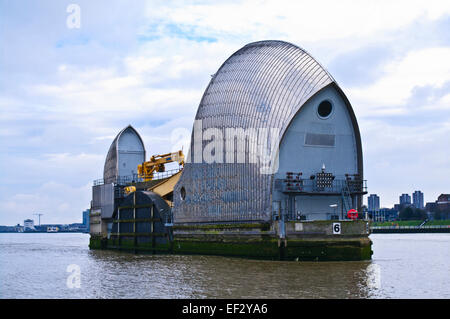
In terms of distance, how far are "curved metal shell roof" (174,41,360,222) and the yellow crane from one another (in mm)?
16637

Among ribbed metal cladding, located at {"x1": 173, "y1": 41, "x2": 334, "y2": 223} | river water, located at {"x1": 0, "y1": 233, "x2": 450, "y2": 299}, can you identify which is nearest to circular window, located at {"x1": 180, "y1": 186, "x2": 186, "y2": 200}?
ribbed metal cladding, located at {"x1": 173, "y1": 41, "x2": 334, "y2": 223}

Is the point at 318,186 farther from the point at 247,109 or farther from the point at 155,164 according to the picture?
the point at 155,164

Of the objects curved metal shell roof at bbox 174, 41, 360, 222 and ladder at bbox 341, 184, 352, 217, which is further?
ladder at bbox 341, 184, 352, 217

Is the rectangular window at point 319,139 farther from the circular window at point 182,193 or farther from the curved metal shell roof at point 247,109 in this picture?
the circular window at point 182,193

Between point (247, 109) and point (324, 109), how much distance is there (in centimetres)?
613

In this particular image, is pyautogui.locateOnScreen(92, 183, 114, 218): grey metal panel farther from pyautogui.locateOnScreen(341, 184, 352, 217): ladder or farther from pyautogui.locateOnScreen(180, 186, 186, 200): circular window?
pyautogui.locateOnScreen(341, 184, 352, 217): ladder

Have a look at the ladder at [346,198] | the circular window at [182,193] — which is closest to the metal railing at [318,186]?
the ladder at [346,198]

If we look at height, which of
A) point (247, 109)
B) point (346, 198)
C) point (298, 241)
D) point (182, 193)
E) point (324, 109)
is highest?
point (247, 109)

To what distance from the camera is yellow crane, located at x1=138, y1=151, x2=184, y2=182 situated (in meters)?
→ 73.4

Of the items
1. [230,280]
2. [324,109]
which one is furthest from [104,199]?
[230,280]

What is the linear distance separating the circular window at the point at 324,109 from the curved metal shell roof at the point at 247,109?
7.10ft

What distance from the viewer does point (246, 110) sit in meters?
49.6

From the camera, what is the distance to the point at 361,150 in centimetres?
5072
